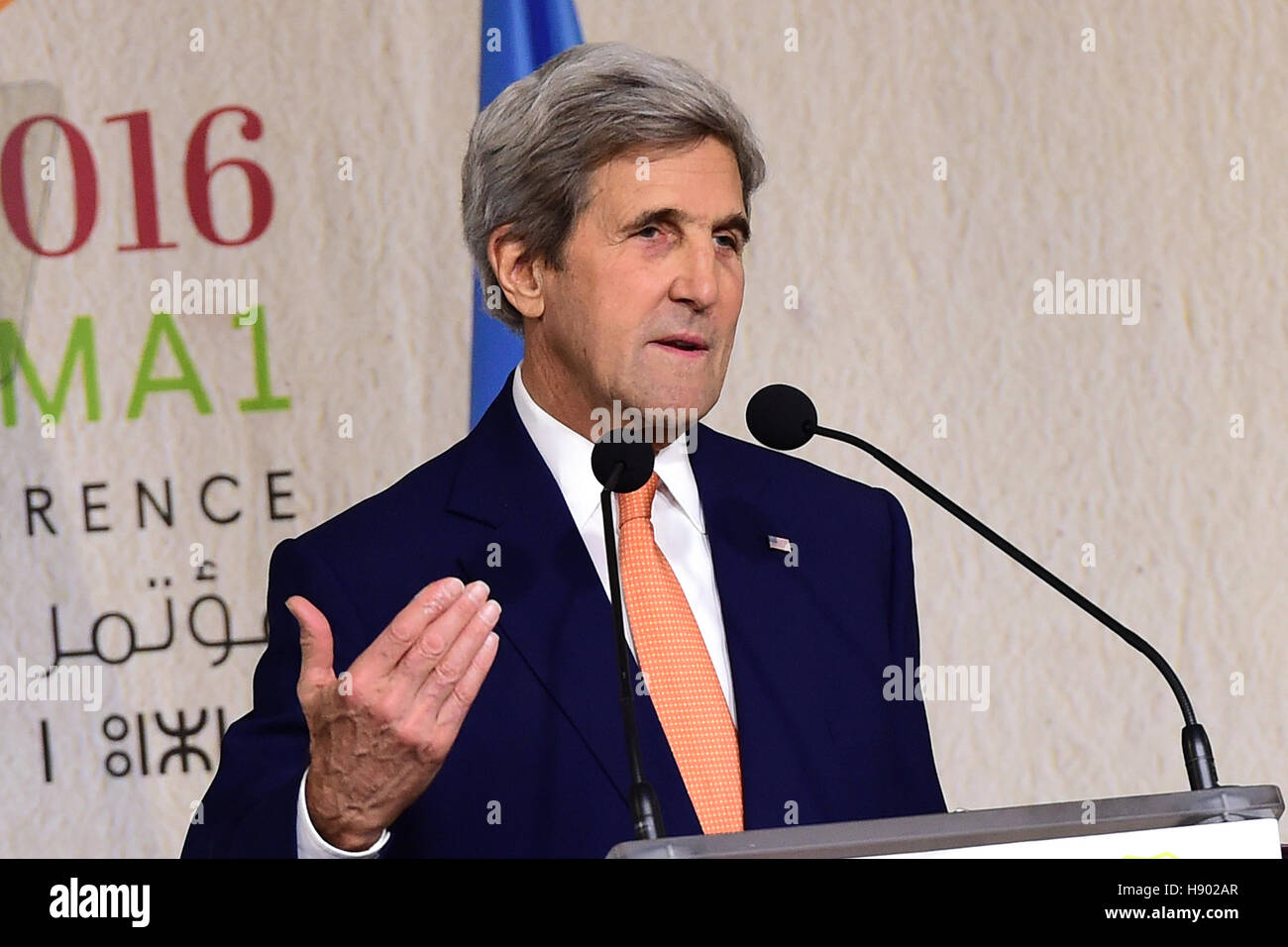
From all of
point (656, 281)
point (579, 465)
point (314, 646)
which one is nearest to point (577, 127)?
point (656, 281)

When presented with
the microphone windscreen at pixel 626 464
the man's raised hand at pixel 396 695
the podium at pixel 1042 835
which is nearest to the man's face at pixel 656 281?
the microphone windscreen at pixel 626 464

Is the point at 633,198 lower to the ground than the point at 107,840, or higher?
higher

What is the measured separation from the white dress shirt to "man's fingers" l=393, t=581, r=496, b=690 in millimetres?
465

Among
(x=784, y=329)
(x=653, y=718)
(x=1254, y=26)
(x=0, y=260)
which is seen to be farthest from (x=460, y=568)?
(x=1254, y=26)

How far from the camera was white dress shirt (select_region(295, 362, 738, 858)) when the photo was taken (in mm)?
1749

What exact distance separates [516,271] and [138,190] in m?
1.14

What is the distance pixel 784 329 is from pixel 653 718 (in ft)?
4.43

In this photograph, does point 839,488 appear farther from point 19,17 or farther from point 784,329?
point 19,17

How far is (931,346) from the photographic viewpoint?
285 cm

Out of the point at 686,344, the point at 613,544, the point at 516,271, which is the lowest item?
the point at 613,544

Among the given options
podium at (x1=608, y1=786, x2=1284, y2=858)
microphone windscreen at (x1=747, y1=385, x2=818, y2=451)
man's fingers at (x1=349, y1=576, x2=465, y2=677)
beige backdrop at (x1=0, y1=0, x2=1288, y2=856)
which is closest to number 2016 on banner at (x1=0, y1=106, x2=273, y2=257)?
beige backdrop at (x1=0, y1=0, x2=1288, y2=856)

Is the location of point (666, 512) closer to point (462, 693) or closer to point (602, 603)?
point (602, 603)

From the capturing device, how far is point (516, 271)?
1.90 metres
